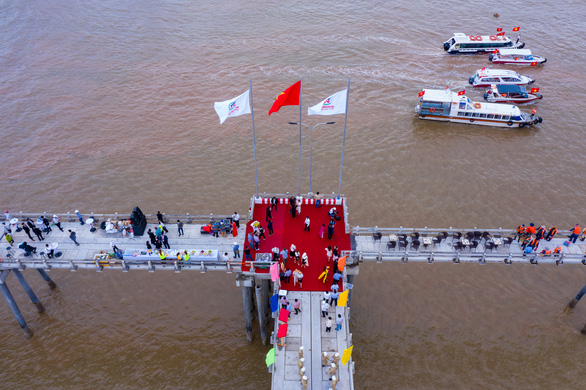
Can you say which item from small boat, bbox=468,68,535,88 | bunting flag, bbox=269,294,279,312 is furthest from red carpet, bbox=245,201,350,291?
small boat, bbox=468,68,535,88

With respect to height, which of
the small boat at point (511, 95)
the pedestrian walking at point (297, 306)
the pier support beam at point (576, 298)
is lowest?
the pier support beam at point (576, 298)

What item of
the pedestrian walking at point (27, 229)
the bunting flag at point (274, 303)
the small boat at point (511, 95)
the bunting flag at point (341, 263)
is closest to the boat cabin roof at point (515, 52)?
the small boat at point (511, 95)

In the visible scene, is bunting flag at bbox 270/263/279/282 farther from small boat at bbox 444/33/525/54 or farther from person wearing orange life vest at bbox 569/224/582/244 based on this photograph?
small boat at bbox 444/33/525/54

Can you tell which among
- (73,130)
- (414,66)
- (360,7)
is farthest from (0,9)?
(414,66)

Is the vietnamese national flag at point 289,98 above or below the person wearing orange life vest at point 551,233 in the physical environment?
above

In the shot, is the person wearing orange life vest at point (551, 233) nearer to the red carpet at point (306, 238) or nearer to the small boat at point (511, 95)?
the red carpet at point (306, 238)

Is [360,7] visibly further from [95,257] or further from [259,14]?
[95,257]
